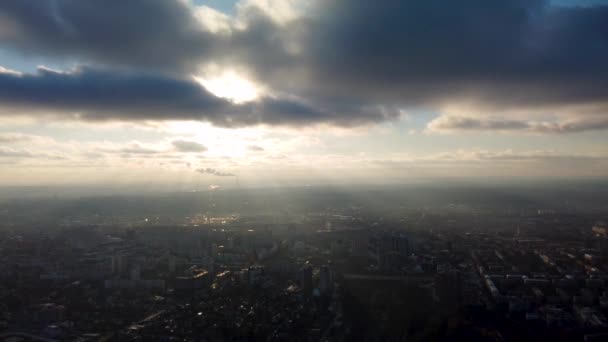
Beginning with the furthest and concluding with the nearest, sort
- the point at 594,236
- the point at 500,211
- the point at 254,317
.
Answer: the point at 500,211 < the point at 594,236 < the point at 254,317

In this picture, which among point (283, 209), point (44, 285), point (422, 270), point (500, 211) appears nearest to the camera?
point (44, 285)

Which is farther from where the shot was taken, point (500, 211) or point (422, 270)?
point (500, 211)

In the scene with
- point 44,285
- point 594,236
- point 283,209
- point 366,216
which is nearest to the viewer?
point 44,285

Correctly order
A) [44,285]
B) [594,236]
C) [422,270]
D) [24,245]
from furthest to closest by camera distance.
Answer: [594,236]
[24,245]
[422,270]
[44,285]

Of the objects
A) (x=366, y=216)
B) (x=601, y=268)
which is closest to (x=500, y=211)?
(x=366, y=216)

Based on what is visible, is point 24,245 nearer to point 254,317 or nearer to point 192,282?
point 192,282

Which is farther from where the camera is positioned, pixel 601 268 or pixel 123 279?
pixel 601 268

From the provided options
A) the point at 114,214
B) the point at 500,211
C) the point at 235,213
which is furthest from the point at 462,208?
the point at 114,214

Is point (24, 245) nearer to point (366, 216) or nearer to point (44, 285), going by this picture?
point (44, 285)
